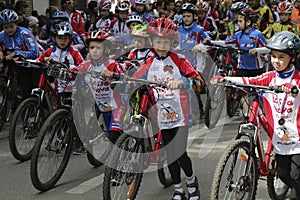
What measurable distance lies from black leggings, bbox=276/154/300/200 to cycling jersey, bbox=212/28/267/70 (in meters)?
4.16

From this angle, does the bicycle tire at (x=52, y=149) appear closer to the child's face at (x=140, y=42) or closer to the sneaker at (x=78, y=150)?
the sneaker at (x=78, y=150)

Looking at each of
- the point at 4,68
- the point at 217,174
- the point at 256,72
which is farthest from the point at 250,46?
the point at 217,174

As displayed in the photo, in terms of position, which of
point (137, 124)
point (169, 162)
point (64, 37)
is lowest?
point (169, 162)

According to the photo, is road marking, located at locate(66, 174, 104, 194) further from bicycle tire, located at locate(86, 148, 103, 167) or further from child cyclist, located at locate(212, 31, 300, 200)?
child cyclist, located at locate(212, 31, 300, 200)

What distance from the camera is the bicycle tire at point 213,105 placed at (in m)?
8.88

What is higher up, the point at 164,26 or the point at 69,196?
the point at 164,26

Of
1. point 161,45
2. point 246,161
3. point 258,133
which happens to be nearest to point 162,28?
point 161,45

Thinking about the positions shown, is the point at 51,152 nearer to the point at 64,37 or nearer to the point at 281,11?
the point at 64,37

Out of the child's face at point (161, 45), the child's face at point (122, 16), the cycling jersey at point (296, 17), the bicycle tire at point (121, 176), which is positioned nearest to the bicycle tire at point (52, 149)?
the bicycle tire at point (121, 176)

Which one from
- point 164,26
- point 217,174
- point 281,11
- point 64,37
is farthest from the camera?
point 281,11

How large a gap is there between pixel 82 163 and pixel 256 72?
3400mm

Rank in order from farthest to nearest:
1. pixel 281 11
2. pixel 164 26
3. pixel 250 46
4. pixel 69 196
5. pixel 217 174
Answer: pixel 281 11 → pixel 250 46 → pixel 69 196 → pixel 164 26 → pixel 217 174

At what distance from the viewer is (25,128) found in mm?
7090

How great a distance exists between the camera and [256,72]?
8.98 m
